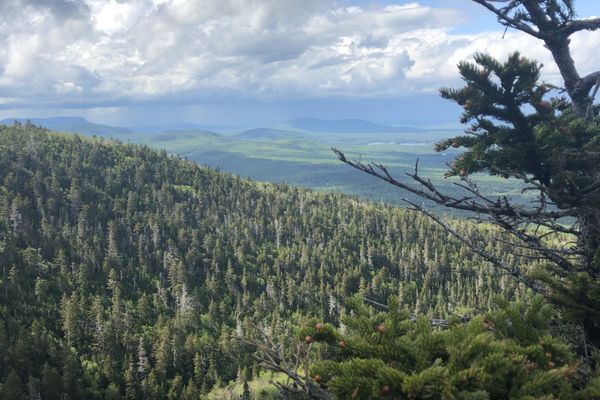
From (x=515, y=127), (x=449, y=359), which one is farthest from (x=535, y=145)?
(x=449, y=359)

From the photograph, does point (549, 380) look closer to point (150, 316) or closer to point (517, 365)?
point (517, 365)

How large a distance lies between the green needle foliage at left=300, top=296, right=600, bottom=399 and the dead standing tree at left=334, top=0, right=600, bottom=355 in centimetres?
381

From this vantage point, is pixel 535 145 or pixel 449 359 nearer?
pixel 449 359

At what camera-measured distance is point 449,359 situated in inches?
308

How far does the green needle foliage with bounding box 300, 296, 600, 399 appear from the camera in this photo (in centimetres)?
705

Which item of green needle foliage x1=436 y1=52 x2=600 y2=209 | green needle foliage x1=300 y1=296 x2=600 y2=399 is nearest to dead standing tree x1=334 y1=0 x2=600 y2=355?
green needle foliage x1=436 y1=52 x2=600 y2=209

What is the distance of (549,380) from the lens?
7.05 m

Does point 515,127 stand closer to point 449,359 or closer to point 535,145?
point 535,145

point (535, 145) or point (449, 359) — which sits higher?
point (535, 145)

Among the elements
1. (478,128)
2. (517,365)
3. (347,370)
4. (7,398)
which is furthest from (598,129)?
(7,398)

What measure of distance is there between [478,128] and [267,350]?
11217 millimetres

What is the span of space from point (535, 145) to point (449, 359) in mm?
9270

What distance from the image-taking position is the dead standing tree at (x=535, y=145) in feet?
42.0

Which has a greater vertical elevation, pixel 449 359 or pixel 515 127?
pixel 515 127
